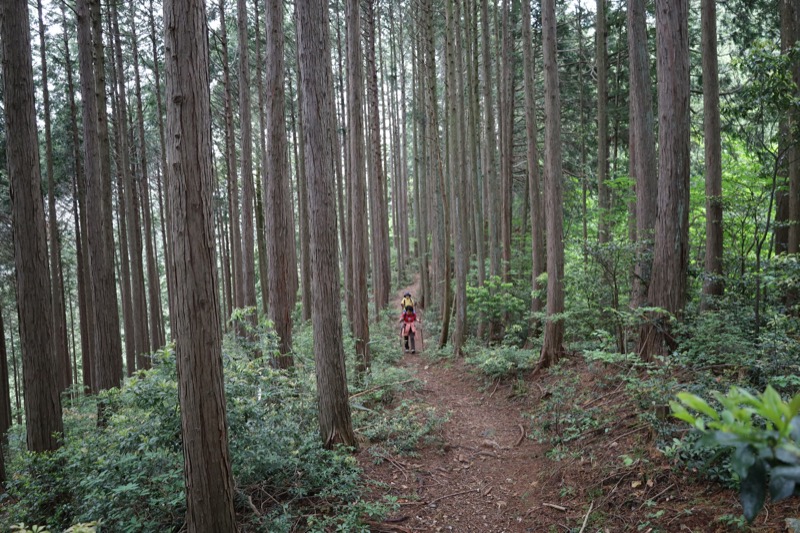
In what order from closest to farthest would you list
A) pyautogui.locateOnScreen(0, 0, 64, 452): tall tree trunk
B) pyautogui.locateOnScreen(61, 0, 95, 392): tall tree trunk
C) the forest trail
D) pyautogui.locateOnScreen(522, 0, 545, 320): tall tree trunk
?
1. the forest trail
2. pyautogui.locateOnScreen(0, 0, 64, 452): tall tree trunk
3. pyautogui.locateOnScreen(522, 0, 545, 320): tall tree trunk
4. pyautogui.locateOnScreen(61, 0, 95, 392): tall tree trunk

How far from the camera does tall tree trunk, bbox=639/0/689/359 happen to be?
634 cm

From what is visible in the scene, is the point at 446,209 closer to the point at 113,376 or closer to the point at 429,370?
the point at 429,370

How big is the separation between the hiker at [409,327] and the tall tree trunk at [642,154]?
793 centimetres

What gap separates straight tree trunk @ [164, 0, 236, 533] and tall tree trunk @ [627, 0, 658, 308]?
630 centimetres


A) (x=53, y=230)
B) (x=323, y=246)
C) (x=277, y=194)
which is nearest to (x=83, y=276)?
(x=53, y=230)

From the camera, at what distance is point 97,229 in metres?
9.54

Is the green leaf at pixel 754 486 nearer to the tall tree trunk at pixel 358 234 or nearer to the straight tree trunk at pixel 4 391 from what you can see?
the tall tree trunk at pixel 358 234

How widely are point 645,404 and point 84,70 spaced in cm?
1169

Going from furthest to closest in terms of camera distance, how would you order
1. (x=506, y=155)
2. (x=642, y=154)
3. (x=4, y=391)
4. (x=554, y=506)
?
1. (x=506, y=155)
2. (x=4, y=391)
3. (x=642, y=154)
4. (x=554, y=506)

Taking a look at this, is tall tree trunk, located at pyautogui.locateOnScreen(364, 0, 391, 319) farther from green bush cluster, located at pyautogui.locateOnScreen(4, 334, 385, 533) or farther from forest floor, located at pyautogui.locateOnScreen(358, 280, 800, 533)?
green bush cluster, located at pyautogui.locateOnScreen(4, 334, 385, 533)

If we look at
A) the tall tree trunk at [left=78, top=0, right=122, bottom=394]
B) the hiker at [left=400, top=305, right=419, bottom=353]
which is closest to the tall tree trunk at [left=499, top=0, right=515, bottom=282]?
the hiker at [left=400, top=305, right=419, bottom=353]

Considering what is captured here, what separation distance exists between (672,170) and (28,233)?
921cm

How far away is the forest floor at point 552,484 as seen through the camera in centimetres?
409

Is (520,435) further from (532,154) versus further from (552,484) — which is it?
(532,154)
